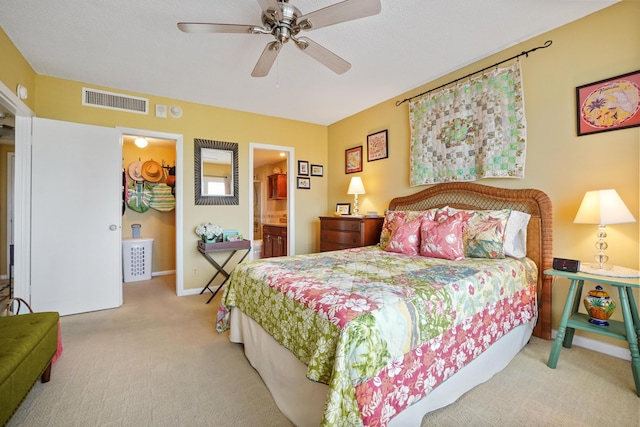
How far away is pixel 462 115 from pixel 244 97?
104 inches

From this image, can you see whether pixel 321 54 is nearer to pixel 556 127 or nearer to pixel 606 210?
pixel 556 127

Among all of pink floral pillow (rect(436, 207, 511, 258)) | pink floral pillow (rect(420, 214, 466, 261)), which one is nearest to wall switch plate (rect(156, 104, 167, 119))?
pink floral pillow (rect(420, 214, 466, 261))

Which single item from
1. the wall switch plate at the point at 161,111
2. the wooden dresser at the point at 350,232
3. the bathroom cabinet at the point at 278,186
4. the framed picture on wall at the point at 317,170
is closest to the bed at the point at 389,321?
the wooden dresser at the point at 350,232

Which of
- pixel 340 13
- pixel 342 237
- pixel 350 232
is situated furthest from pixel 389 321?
pixel 342 237

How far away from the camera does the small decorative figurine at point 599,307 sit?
1.93m

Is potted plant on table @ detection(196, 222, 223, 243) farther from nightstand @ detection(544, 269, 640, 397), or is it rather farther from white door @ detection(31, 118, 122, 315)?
nightstand @ detection(544, 269, 640, 397)

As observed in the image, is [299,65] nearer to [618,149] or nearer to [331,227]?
[331,227]

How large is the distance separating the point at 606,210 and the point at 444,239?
1026 mm

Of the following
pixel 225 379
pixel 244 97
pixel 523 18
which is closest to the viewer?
pixel 225 379

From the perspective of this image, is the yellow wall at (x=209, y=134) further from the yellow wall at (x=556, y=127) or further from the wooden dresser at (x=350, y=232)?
the wooden dresser at (x=350, y=232)

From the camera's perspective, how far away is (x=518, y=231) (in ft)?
8.08

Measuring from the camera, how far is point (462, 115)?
9.65ft

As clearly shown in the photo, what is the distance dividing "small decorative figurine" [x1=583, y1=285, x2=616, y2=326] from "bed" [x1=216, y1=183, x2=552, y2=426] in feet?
1.16

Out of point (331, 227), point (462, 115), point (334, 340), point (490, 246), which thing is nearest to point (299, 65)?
point (462, 115)
